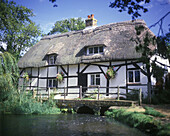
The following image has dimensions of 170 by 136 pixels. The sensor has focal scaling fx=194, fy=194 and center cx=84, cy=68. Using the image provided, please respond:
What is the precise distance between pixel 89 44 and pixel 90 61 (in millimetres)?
1439

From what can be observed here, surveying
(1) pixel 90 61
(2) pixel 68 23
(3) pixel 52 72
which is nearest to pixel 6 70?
(1) pixel 90 61

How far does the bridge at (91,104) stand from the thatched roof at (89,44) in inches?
136

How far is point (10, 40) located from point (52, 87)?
1062cm

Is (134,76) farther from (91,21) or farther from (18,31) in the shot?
(18,31)

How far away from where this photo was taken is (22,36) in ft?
75.6

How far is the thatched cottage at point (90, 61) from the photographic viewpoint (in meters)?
13.5

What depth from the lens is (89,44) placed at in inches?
598

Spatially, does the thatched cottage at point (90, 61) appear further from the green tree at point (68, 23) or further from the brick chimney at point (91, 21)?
the green tree at point (68, 23)

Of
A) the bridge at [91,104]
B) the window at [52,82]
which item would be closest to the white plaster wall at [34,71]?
the window at [52,82]

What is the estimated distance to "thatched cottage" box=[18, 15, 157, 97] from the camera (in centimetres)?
1354

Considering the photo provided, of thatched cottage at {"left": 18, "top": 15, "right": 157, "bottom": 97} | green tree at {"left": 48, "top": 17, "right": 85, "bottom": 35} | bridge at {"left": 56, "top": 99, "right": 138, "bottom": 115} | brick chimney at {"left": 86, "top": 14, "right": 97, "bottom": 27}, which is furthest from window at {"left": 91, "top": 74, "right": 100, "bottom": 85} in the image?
green tree at {"left": 48, "top": 17, "right": 85, "bottom": 35}

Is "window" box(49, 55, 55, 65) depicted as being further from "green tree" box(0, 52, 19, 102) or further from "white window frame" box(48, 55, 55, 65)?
"green tree" box(0, 52, 19, 102)

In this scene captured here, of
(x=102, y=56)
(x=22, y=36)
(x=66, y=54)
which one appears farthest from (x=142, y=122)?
(x=22, y=36)

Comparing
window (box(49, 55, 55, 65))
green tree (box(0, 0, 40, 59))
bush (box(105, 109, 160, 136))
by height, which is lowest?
bush (box(105, 109, 160, 136))
